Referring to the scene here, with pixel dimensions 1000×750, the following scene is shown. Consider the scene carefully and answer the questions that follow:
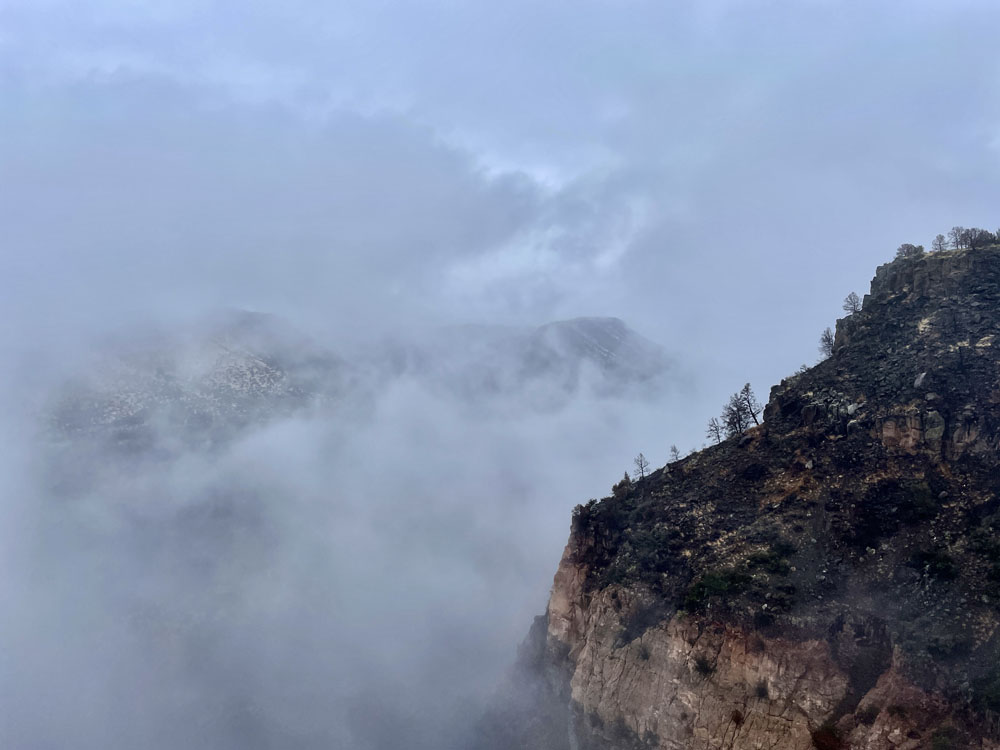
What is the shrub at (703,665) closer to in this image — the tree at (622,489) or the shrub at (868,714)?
the shrub at (868,714)

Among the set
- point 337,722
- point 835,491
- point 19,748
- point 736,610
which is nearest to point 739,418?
point 835,491

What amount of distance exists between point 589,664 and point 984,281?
6228 cm

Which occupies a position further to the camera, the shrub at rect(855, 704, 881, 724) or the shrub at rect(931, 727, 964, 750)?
the shrub at rect(855, 704, 881, 724)

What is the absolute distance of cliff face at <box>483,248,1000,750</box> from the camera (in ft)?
179

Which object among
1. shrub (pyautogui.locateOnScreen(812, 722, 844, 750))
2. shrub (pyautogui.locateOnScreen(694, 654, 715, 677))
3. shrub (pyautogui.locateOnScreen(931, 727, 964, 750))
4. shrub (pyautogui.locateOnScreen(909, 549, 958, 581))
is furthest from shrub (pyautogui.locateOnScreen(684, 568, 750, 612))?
shrub (pyautogui.locateOnScreen(931, 727, 964, 750))

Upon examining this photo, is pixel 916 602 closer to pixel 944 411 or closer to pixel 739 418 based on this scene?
pixel 944 411

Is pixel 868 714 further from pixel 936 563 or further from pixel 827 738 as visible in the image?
pixel 936 563

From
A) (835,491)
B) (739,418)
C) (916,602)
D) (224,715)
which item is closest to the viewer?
(916,602)

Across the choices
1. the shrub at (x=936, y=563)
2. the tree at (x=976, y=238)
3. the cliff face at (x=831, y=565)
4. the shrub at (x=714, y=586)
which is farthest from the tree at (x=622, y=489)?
the tree at (x=976, y=238)

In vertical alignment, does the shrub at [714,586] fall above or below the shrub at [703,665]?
above

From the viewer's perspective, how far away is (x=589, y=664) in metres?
79.0

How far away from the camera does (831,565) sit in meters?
64.6

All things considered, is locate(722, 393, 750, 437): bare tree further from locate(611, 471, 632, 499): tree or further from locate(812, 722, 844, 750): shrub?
locate(812, 722, 844, 750): shrub

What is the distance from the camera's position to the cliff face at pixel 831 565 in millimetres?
54531
